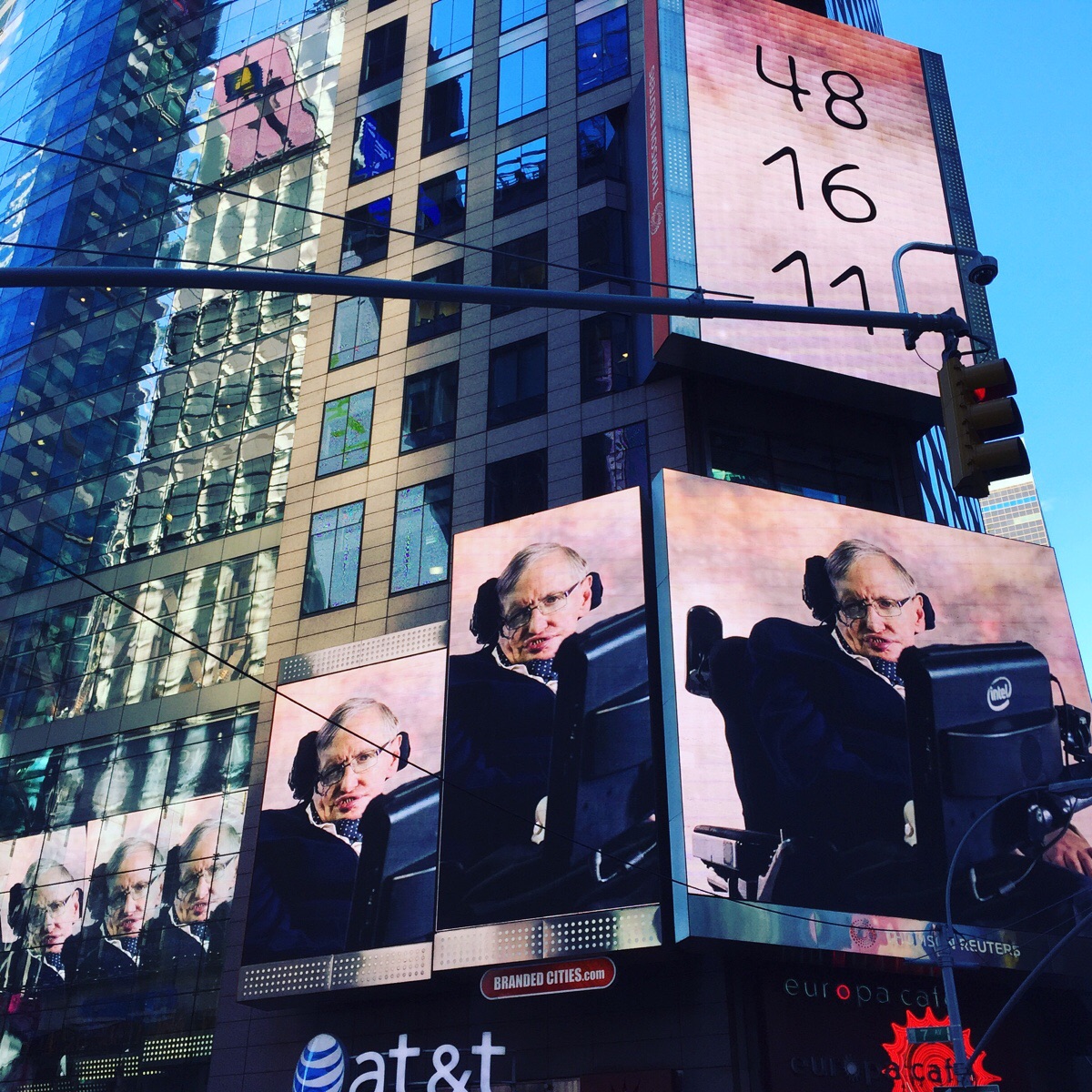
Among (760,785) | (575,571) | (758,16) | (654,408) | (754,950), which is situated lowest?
(754,950)

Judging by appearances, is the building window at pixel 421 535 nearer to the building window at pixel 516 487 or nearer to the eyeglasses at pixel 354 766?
the building window at pixel 516 487

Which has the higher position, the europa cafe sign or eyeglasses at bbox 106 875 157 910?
eyeglasses at bbox 106 875 157 910

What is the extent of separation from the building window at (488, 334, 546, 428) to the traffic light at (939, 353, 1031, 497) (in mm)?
32527

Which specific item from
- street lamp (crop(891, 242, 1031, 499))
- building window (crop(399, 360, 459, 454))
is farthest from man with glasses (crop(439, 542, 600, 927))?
street lamp (crop(891, 242, 1031, 499))

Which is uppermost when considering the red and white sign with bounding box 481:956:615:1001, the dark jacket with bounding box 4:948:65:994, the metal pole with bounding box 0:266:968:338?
the dark jacket with bounding box 4:948:65:994

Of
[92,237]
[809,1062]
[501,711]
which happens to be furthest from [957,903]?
[92,237]

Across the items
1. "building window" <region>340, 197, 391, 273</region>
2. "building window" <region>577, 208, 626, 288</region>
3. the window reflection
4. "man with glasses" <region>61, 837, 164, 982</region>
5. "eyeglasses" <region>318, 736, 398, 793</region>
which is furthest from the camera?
"building window" <region>340, 197, 391, 273</region>

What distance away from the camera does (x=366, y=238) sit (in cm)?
5028

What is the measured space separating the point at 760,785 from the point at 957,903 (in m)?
6.22

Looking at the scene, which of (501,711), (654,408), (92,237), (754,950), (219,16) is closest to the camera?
(754,950)

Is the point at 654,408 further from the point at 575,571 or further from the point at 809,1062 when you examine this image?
the point at 809,1062

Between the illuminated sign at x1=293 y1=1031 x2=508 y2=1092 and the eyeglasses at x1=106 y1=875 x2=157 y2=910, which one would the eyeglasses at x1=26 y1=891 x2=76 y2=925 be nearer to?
the eyeglasses at x1=106 y1=875 x2=157 y2=910

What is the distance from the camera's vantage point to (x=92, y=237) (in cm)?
5881

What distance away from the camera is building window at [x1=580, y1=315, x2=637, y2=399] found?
135 feet
